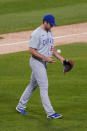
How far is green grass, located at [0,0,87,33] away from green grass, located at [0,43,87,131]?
292 inches

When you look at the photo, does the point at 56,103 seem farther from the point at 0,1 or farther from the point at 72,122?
the point at 0,1

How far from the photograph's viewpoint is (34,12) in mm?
28328

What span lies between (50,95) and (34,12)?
15.8 meters

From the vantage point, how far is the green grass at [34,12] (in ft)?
84.2

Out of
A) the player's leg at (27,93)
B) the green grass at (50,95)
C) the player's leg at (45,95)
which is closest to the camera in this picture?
the green grass at (50,95)

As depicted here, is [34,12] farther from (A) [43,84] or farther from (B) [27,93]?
(A) [43,84]

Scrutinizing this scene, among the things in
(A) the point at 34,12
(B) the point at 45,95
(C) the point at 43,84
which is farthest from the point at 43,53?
(A) the point at 34,12

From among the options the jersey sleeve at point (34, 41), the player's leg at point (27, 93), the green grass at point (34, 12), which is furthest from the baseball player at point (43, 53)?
the green grass at point (34, 12)

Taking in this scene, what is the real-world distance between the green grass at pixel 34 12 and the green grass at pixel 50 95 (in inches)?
292

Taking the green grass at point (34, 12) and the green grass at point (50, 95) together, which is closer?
the green grass at point (50, 95)

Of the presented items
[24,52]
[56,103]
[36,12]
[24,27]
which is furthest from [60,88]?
[36,12]

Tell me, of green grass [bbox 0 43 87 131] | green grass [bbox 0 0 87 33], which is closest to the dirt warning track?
Result: green grass [bbox 0 0 87 33]

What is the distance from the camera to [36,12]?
92.7 feet

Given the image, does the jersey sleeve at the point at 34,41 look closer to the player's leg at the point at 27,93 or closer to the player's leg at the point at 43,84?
the player's leg at the point at 43,84
